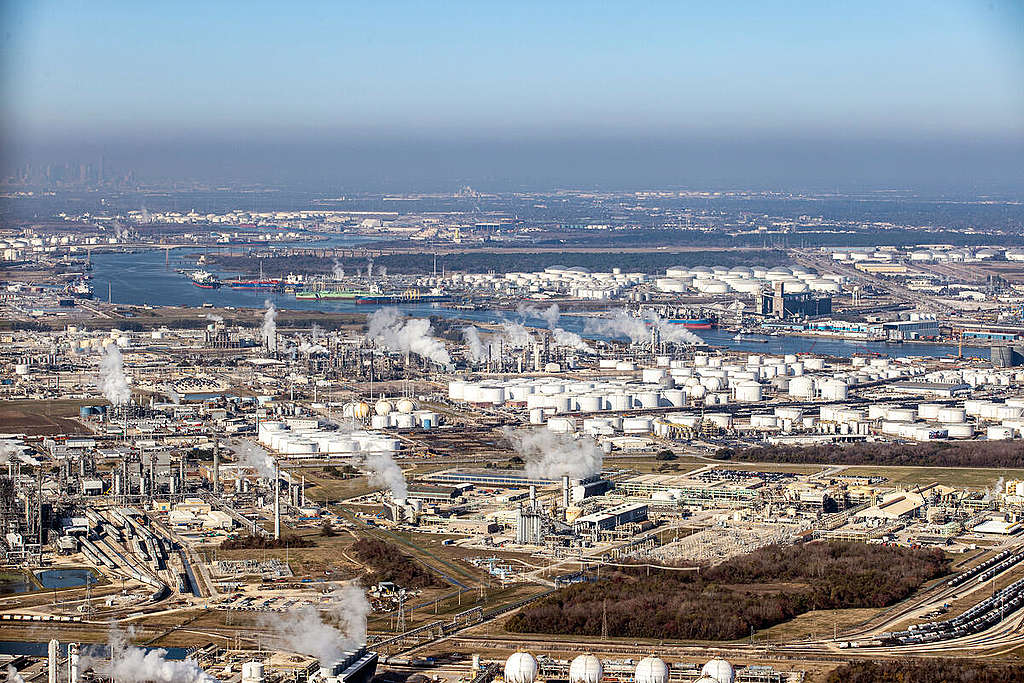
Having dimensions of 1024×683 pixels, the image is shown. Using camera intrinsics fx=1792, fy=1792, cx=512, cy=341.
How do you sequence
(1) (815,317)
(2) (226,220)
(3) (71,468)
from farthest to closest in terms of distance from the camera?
1. (2) (226,220)
2. (1) (815,317)
3. (3) (71,468)

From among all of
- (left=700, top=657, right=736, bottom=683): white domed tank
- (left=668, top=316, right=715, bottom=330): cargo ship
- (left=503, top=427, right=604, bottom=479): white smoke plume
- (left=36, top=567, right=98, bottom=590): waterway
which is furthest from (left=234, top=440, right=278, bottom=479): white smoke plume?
(left=668, top=316, right=715, bottom=330): cargo ship

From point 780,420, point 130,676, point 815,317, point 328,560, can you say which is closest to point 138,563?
point 328,560

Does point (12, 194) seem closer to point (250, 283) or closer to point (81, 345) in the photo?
point (250, 283)

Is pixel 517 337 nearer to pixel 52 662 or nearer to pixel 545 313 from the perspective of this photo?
pixel 545 313

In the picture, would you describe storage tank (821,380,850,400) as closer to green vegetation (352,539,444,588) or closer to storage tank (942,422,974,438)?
storage tank (942,422,974,438)

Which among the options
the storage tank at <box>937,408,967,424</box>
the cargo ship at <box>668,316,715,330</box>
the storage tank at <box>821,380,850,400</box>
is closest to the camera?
the storage tank at <box>937,408,967,424</box>

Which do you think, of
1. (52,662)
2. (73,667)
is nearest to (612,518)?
(73,667)
